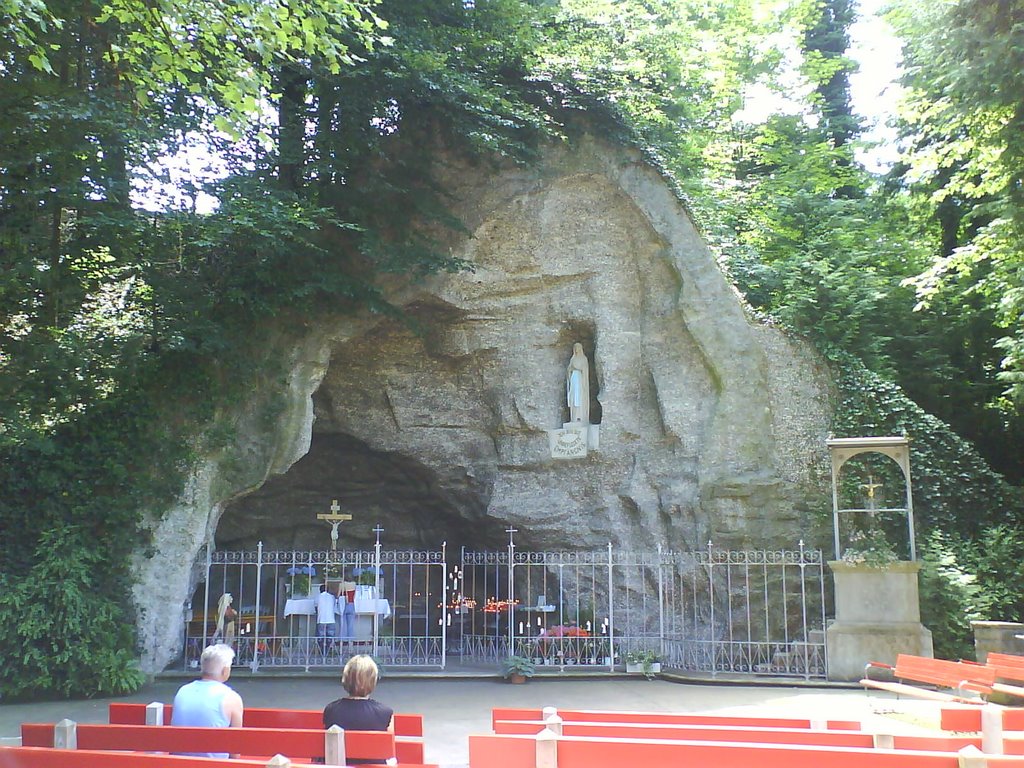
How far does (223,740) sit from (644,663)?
28.8 feet

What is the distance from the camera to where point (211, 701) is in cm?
471

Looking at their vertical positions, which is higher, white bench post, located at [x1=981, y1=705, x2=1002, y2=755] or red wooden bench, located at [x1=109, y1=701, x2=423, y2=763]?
white bench post, located at [x1=981, y1=705, x2=1002, y2=755]

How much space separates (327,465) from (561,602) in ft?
20.4

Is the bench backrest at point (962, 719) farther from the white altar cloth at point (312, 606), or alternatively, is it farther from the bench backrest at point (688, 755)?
the white altar cloth at point (312, 606)

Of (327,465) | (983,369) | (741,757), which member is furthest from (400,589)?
(741,757)

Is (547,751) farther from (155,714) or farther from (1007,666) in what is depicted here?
(1007,666)

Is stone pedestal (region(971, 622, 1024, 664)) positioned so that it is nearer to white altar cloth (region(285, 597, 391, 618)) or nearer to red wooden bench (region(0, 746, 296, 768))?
white altar cloth (region(285, 597, 391, 618))

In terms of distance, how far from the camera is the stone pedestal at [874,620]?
1105cm

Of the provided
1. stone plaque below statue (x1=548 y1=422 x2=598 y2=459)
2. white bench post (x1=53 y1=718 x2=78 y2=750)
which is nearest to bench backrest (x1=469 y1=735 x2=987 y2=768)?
white bench post (x1=53 y1=718 x2=78 y2=750)

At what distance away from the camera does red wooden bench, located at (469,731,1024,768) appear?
130 inches

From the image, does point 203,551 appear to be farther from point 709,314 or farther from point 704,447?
point 709,314

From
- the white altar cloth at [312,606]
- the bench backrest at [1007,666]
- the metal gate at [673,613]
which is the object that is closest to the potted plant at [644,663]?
the metal gate at [673,613]

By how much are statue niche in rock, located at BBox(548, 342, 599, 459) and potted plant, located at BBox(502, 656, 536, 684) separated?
480 cm

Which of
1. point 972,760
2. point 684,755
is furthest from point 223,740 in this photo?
point 972,760
